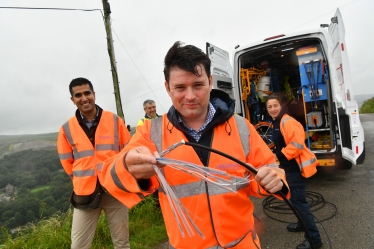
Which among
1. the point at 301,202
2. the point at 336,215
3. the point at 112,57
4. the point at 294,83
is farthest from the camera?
the point at 294,83

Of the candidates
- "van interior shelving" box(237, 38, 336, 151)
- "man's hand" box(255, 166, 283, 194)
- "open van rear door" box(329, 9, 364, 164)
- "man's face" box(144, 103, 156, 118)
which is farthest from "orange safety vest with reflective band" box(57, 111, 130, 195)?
"van interior shelving" box(237, 38, 336, 151)

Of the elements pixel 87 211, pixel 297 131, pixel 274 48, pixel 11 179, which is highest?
pixel 274 48

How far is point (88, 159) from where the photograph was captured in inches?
99.5

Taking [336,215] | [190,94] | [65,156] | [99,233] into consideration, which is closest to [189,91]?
[190,94]

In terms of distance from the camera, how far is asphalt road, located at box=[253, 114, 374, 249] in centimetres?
288

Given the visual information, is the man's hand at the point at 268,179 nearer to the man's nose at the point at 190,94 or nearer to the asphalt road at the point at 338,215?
the man's nose at the point at 190,94

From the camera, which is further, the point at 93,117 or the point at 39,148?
the point at 39,148

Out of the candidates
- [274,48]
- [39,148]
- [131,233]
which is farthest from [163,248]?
[39,148]

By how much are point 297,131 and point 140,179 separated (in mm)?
2466

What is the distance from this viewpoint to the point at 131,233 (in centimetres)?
355

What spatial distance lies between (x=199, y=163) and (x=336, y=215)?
3324 mm

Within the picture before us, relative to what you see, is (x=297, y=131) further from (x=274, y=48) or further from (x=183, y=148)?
(x=274, y=48)

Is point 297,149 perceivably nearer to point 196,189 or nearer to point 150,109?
point 196,189

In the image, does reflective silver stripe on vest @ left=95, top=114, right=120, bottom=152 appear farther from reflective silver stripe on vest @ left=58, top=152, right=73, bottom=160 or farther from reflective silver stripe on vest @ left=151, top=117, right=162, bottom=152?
reflective silver stripe on vest @ left=151, top=117, right=162, bottom=152
